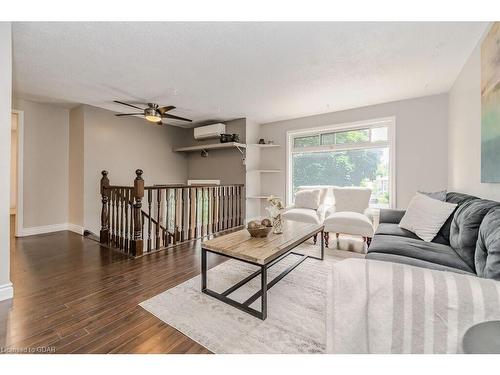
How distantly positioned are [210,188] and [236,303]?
2561 mm

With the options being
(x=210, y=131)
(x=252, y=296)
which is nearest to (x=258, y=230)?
(x=252, y=296)

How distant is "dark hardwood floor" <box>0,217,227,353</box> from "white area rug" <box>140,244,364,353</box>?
0.10 metres

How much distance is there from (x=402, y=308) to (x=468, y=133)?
2.66 meters

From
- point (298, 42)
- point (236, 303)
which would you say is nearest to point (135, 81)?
point (298, 42)

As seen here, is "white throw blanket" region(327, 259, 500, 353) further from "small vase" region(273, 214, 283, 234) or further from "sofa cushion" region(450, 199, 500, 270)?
"small vase" region(273, 214, 283, 234)

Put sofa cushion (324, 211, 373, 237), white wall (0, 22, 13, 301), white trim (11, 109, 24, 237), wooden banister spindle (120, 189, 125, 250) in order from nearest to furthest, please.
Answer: white wall (0, 22, 13, 301), sofa cushion (324, 211, 373, 237), wooden banister spindle (120, 189, 125, 250), white trim (11, 109, 24, 237)

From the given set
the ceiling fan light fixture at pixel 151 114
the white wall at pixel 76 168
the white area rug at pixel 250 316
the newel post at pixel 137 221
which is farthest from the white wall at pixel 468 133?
the white wall at pixel 76 168

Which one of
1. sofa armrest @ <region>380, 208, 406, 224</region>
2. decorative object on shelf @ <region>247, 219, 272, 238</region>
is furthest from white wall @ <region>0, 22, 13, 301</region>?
sofa armrest @ <region>380, 208, 406, 224</region>

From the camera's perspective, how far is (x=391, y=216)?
2.84 metres

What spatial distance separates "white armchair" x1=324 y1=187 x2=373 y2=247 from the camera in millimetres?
3074

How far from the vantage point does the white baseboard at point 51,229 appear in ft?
12.9

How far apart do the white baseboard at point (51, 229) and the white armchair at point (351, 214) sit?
4.50 m

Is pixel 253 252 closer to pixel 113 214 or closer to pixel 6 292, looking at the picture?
pixel 6 292
